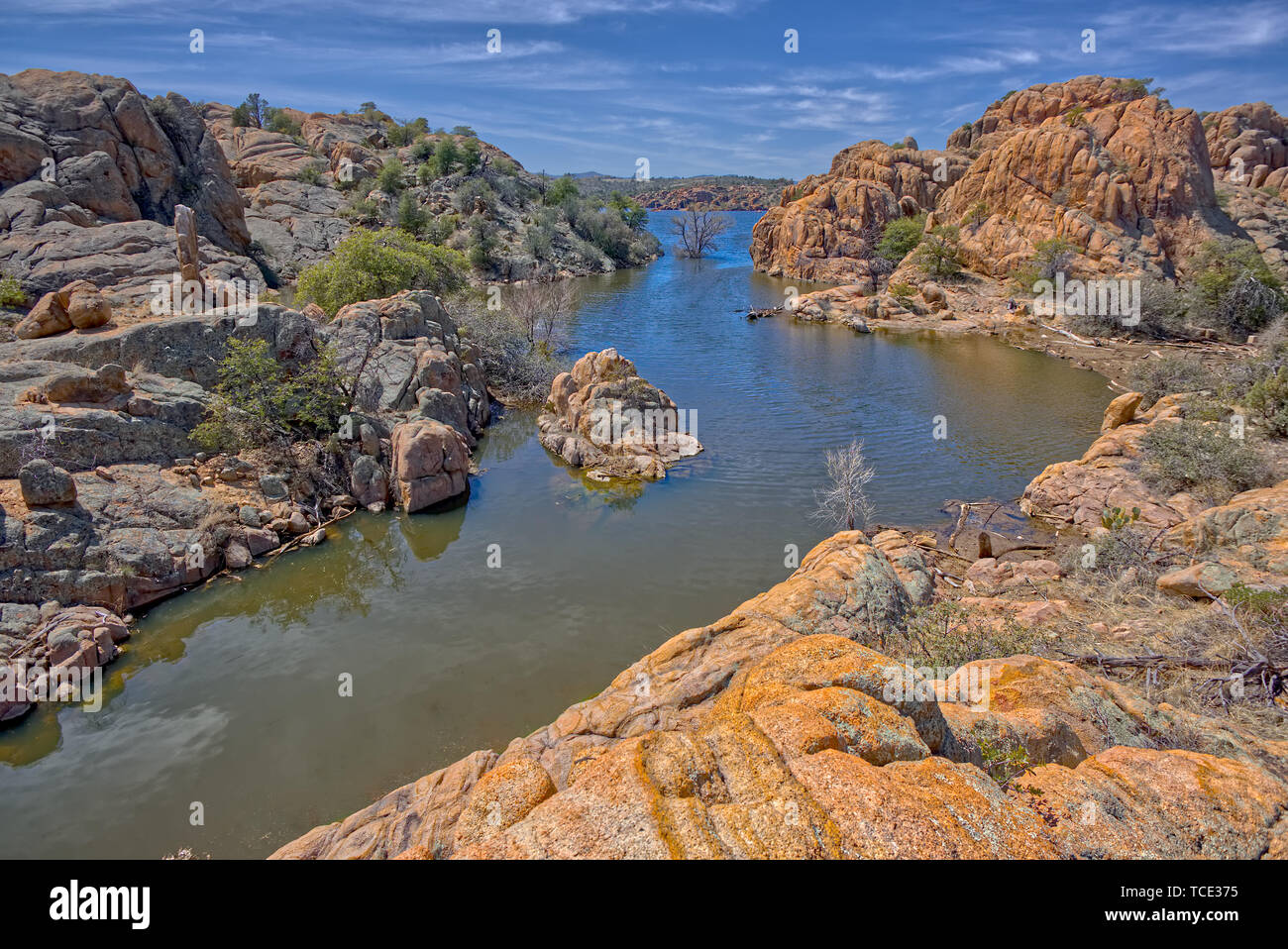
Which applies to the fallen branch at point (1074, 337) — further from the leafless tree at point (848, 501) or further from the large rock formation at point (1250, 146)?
the large rock formation at point (1250, 146)

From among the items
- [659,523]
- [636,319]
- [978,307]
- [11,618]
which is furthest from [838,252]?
[11,618]

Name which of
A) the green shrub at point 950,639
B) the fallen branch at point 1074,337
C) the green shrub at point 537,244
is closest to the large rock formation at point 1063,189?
the fallen branch at point 1074,337

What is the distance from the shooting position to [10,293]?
825 inches

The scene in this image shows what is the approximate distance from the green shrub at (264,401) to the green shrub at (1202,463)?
23.6 m

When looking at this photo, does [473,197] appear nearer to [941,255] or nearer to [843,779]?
[941,255]

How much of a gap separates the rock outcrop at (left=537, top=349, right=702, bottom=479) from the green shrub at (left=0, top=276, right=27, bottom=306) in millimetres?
18390

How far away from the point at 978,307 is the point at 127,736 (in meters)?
52.7

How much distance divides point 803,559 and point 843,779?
11.2 meters

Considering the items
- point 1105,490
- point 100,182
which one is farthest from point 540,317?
point 100,182

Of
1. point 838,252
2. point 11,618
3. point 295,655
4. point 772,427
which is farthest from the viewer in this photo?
point 838,252

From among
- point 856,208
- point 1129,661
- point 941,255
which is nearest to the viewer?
point 1129,661

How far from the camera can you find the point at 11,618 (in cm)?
1125
